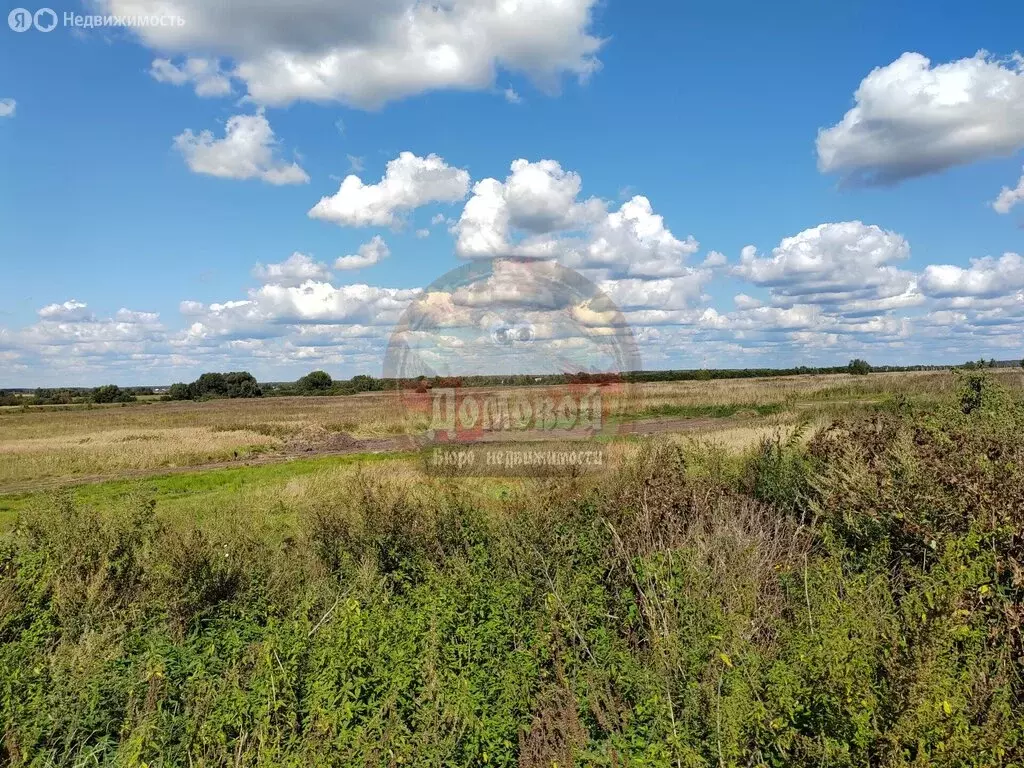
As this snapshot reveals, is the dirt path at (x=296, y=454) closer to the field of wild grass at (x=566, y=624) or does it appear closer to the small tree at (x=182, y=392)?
the field of wild grass at (x=566, y=624)

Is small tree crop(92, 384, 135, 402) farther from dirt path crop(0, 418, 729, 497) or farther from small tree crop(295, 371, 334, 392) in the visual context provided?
dirt path crop(0, 418, 729, 497)

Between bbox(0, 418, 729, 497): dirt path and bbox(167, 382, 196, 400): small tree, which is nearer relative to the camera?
bbox(0, 418, 729, 497): dirt path

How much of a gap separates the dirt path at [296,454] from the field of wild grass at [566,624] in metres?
13.2

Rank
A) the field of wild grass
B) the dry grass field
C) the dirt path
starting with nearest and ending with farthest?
the field of wild grass
the dirt path
the dry grass field

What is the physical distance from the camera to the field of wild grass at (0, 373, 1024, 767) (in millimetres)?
3809

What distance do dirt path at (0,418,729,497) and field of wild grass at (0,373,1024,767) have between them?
1322 cm

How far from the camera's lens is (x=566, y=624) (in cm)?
551

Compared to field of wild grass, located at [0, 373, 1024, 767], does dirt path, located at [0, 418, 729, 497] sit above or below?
below

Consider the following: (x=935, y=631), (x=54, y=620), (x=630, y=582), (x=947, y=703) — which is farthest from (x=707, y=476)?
(x=54, y=620)

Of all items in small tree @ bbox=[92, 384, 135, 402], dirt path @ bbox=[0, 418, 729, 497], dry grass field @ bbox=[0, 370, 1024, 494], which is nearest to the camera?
dirt path @ bbox=[0, 418, 729, 497]

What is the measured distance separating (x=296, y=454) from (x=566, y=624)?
26550 mm

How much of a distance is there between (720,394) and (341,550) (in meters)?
45.0

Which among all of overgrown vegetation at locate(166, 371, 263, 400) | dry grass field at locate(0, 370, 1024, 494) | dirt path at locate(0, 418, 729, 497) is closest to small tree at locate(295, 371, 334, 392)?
overgrown vegetation at locate(166, 371, 263, 400)

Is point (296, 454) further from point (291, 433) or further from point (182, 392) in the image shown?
point (182, 392)
